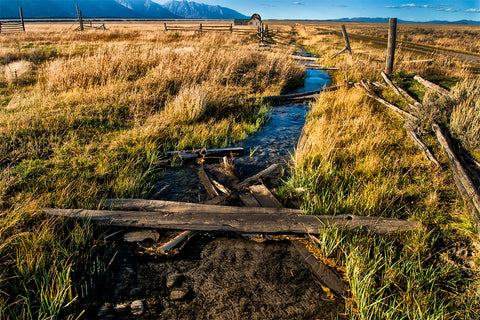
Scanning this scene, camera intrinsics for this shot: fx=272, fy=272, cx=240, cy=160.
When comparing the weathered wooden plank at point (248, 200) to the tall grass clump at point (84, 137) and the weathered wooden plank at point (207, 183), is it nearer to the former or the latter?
the weathered wooden plank at point (207, 183)

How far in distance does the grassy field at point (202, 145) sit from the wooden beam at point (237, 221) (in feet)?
0.45

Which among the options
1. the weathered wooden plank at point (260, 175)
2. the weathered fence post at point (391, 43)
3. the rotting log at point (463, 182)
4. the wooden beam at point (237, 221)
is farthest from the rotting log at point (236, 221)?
the weathered fence post at point (391, 43)

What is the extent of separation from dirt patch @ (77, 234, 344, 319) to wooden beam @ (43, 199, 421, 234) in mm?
189

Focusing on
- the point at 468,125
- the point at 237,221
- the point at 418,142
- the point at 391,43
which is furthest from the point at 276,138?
the point at 391,43

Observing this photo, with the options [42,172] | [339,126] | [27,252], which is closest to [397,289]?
[27,252]

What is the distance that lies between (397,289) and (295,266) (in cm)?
95

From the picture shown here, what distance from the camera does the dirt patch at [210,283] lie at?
2354 millimetres

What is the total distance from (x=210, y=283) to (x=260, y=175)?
6.98ft

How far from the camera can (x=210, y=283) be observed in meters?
2.64

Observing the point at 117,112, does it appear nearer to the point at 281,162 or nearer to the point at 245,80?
the point at 281,162

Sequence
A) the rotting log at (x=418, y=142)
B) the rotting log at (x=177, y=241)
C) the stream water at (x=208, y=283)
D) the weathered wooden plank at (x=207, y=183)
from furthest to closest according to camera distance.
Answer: the rotting log at (x=418, y=142) < the weathered wooden plank at (x=207, y=183) < the rotting log at (x=177, y=241) < the stream water at (x=208, y=283)

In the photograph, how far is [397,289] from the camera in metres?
A: 2.53

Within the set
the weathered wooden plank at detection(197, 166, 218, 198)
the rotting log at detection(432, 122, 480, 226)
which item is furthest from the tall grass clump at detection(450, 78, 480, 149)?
the weathered wooden plank at detection(197, 166, 218, 198)

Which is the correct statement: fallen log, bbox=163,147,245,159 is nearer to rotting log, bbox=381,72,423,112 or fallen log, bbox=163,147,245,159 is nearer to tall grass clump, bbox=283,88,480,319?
tall grass clump, bbox=283,88,480,319
